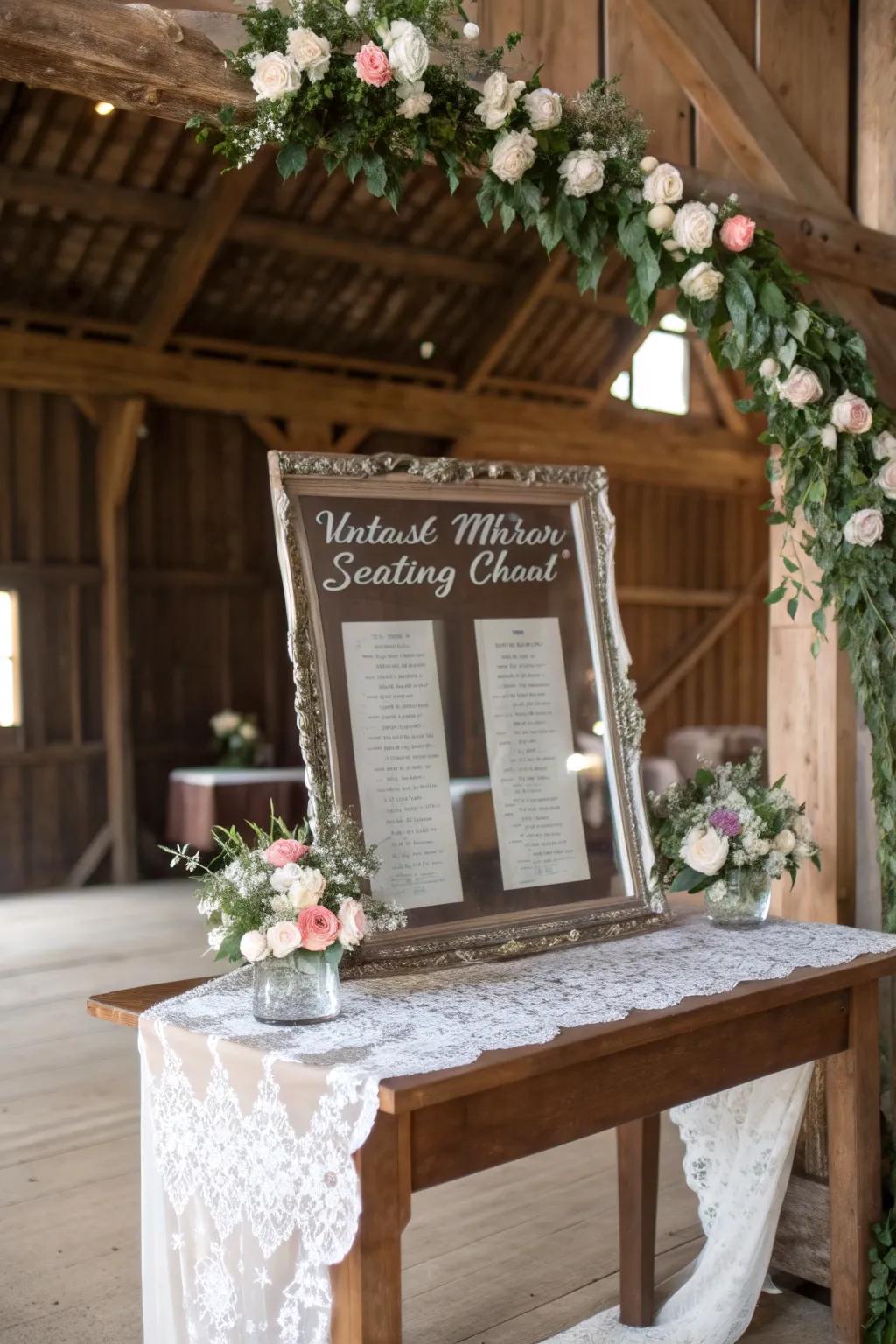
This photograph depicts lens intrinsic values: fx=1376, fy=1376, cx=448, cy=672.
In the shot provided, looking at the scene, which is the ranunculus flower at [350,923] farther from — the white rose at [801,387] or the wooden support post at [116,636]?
the wooden support post at [116,636]

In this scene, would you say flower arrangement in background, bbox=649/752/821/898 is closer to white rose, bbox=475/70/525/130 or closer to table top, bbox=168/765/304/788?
white rose, bbox=475/70/525/130

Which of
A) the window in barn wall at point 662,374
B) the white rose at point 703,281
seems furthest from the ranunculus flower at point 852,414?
the window in barn wall at point 662,374

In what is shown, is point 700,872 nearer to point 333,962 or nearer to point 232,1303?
point 333,962

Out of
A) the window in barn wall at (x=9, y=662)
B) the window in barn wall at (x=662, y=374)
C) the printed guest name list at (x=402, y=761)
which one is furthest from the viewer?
the window in barn wall at (x=662, y=374)

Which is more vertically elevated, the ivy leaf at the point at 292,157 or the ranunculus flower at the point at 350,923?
the ivy leaf at the point at 292,157

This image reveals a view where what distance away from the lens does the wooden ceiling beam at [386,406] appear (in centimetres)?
887

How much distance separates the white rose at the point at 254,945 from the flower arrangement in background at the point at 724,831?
3.44ft

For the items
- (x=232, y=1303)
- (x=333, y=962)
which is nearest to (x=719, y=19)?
(x=333, y=962)

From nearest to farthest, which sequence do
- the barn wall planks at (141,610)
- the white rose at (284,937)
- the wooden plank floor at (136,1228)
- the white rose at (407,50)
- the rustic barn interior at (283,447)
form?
the white rose at (284,937) < the white rose at (407,50) < the wooden plank floor at (136,1228) < the rustic barn interior at (283,447) < the barn wall planks at (141,610)

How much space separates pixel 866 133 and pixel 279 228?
5.46 meters

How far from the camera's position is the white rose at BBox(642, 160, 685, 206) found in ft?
9.68

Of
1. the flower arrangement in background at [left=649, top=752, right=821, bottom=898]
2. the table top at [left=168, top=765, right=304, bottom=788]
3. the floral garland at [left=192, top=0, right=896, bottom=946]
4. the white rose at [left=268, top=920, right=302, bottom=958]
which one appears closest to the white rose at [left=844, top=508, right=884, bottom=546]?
the floral garland at [left=192, top=0, right=896, bottom=946]

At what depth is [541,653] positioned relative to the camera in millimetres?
2801

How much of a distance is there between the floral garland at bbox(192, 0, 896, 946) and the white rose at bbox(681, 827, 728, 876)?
69cm
